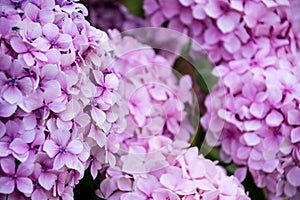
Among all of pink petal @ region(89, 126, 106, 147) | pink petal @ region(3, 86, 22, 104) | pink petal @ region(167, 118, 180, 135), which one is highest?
pink petal @ region(3, 86, 22, 104)

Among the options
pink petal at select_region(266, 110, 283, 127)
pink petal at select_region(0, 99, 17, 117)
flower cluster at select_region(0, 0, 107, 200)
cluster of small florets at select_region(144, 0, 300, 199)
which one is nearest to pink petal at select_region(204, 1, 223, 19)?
cluster of small florets at select_region(144, 0, 300, 199)

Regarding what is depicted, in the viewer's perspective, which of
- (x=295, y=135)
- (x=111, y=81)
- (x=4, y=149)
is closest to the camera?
(x=4, y=149)

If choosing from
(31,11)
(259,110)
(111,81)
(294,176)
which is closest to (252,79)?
(259,110)

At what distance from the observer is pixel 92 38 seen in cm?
78

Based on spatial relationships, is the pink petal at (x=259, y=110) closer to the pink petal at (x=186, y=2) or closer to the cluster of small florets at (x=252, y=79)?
the cluster of small florets at (x=252, y=79)

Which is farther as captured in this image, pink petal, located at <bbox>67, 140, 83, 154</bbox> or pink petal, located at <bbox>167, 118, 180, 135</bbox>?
pink petal, located at <bbox>167, 118, 180, 135</bbox>

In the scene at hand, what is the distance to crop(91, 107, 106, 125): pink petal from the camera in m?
0.75

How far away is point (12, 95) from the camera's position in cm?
70

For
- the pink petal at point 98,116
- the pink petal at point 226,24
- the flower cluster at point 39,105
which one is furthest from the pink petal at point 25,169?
the pink petal at point 226,24

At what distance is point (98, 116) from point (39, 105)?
0.27 feet

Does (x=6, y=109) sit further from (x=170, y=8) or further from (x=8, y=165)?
(x=170, y=8)

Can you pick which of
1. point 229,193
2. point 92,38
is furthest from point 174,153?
point 92,38

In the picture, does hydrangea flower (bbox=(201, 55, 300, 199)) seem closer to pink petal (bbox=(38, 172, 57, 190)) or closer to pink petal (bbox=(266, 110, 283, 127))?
pink petal (bbox=(266, 110, 283, 127))

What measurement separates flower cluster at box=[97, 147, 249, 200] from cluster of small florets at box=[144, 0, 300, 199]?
0.34ft
